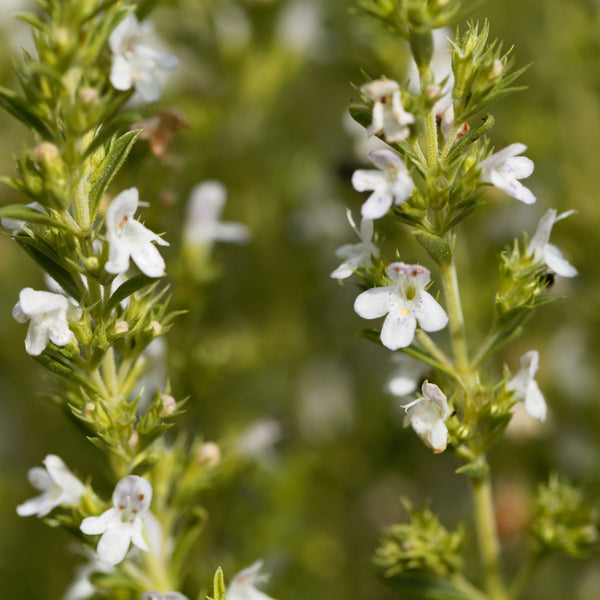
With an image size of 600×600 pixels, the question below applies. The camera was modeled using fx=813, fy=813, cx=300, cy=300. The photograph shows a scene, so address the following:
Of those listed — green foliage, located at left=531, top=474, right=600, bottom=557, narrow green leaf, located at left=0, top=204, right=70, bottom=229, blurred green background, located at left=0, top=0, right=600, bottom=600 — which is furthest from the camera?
blurred green background, located at left=0, top=0, right=600, bottom=600

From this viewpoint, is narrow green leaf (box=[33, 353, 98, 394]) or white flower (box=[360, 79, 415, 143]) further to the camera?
narrow green leaf (box=[33, 353, 98, 394])

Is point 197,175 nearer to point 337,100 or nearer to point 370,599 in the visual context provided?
point 337,100

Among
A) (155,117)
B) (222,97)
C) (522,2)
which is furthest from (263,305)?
(522,2)

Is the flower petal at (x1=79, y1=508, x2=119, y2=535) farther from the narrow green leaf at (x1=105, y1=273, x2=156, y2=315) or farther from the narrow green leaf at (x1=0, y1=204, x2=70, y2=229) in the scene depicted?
the narrow green leaf at (x1=0, y1=204, x2=70, y2=229)

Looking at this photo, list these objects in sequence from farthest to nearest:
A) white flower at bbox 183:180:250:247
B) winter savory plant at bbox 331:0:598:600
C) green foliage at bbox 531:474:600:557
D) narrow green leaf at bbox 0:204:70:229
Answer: white flower at bbox 183:180:250:247
green foliage at bbox 531:474:600:557
winter savory plant at bbox 331:0:598:600
narrow green leaf at bbox 0:204:70:229

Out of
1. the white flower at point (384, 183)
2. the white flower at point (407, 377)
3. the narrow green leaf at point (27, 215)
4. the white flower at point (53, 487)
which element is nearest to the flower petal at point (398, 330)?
the white flower at point (384, 183)

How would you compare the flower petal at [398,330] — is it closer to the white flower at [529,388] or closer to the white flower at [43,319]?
the white flower at [529,388]

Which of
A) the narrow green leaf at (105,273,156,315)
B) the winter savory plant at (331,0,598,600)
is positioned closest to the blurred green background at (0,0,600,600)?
the winter savory plant at (331,0,598,600)
